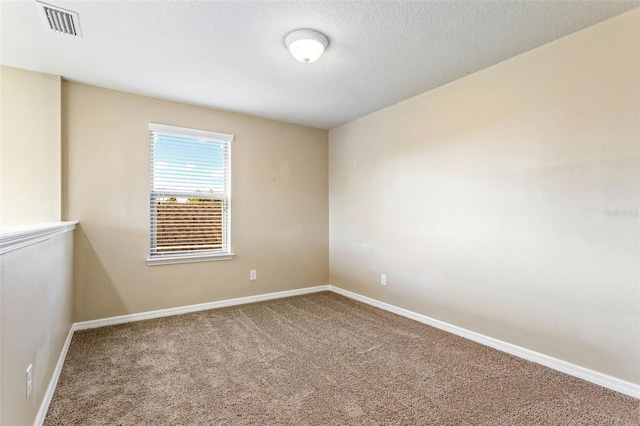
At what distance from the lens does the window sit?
11.8 feet

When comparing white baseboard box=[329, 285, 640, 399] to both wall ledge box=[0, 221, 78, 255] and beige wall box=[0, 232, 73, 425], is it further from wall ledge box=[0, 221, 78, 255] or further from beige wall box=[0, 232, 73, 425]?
wall ledge box=[0, 221, 78, 255]

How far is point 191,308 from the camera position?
375 centimetres

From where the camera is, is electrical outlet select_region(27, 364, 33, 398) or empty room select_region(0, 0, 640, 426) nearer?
electrical outlet select_region(27, 364, 33, 398)

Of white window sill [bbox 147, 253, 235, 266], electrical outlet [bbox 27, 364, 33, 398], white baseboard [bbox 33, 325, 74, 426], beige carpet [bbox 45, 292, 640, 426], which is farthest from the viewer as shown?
white window sill [bbox 147, 253, 235, 266]

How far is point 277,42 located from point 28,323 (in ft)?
7.61

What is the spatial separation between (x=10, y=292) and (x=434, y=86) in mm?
3536

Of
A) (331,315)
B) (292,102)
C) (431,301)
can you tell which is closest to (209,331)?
(331,315)

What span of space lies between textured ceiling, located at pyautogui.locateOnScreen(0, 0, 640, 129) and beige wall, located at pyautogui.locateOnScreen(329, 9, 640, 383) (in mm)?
302

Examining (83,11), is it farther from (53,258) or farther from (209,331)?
(209,331)

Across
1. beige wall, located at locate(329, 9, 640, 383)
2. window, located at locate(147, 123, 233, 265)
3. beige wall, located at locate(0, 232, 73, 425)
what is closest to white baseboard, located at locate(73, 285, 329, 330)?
window, located at locate(147, 123, 233, 265)

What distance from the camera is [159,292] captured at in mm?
3584

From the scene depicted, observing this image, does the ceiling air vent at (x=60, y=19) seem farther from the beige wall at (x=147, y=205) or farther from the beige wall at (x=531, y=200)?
the beige wall at (x=531, y=200)

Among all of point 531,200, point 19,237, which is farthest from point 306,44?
point 531,200

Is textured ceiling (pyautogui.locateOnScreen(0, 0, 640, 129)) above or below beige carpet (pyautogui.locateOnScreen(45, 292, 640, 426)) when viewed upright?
above
